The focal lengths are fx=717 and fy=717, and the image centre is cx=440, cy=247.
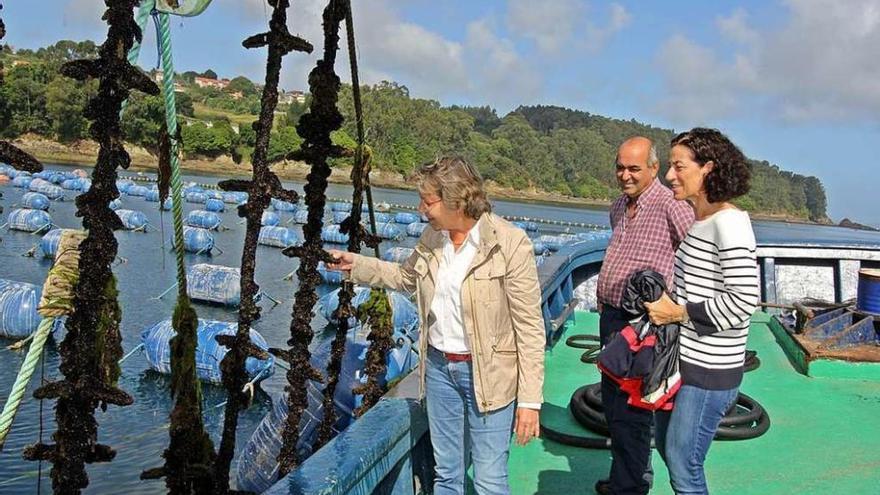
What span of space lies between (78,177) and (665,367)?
64424 mm

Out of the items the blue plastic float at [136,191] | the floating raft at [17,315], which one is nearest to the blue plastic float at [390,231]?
the blue plastic float at [136,191]

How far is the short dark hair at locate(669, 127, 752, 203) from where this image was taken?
255 cm

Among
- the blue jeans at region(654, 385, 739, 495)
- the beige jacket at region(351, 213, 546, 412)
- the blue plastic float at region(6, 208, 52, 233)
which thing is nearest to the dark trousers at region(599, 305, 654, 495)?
the blue jeans at region(654, 385, 739, 495)

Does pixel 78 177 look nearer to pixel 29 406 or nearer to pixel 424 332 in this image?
pixel 29 406

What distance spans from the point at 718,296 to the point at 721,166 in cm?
46

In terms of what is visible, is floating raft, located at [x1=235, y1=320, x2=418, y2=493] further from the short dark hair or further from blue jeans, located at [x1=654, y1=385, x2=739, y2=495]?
the short dark hair

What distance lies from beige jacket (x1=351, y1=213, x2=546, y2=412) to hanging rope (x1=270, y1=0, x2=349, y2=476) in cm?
64

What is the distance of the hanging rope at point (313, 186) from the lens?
2729 mm

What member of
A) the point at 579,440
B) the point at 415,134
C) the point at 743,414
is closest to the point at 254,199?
the point at 579,440

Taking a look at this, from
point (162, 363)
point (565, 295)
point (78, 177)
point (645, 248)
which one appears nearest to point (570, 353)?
point (565, 295)

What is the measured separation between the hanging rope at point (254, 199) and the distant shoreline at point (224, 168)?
5758cm

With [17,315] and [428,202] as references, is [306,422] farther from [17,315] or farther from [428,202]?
[17,315]

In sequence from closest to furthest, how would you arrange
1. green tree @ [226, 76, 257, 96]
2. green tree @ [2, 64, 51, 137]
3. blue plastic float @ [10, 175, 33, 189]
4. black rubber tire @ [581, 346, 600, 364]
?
1. black rubber tire @ [581, 346, 600, 364]
2. blue plastic float @ [10, 175, 33, 189]
3. green tree @ [2, 64, 51, 137]
4. green tree @ [226, 76, 257, 96]

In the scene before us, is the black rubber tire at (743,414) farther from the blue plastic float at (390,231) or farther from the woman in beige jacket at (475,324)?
the blue plastic float at (390,231)
